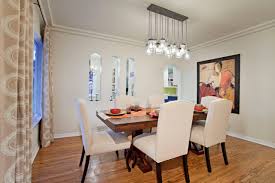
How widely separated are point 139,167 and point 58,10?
9.59 ft

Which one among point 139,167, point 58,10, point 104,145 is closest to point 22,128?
point 104,145

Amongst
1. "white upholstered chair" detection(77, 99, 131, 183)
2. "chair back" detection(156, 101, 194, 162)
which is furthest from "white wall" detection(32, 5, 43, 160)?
"chair back" detection(156, 101, 194, 162)

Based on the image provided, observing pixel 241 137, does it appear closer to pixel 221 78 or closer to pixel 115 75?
pixel 221 78

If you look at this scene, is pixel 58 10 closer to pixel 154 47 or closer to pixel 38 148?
pixel 154 47

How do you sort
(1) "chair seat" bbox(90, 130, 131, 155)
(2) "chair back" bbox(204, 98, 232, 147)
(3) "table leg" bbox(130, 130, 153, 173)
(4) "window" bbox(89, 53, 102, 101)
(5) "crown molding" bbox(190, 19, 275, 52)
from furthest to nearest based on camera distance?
(4) "window" bbox(89, 53, 102, 101)
(5) "crown molding" bbox(190, 19, 275, 52)
(3) "table leg" bbox(130, 130, 153, 173)
(2) "chair back" bbox(204, 98, 232, 147)
(1) "chair seat" bbox(90, 130, 131, 155)

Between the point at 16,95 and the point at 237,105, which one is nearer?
the point at 16,95

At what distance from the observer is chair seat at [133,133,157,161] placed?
68.2 inches

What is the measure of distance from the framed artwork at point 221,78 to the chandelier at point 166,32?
41.2 inches

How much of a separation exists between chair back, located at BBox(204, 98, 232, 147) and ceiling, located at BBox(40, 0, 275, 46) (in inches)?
61.3

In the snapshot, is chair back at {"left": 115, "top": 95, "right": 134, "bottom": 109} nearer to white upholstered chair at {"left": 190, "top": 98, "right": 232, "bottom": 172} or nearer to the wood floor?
the wood floor

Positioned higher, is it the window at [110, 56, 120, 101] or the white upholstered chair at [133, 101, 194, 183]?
the window at [110, 56, 120, 101]

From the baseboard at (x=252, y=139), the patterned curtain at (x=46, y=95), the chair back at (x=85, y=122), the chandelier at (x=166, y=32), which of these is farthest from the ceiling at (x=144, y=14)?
the baseboard at (x=252, y=139)

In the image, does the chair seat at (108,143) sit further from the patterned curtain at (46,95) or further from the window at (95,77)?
the window at (95,77)

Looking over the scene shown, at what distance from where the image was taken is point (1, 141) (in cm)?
99
